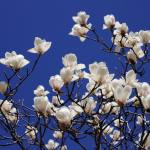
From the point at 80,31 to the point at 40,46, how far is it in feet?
3.36

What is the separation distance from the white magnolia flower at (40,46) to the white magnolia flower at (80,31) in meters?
0.90

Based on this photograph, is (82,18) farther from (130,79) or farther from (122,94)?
(122,94)

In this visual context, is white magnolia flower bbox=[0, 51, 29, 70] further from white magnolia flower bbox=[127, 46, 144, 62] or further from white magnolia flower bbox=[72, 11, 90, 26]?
white magnolia flower bbox=[72, 11, 90, 26]

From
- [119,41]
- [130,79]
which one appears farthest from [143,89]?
[119,41]

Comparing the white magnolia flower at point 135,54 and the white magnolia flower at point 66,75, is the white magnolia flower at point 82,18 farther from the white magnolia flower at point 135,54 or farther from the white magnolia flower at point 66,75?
the white magnolia flower at point 66,75

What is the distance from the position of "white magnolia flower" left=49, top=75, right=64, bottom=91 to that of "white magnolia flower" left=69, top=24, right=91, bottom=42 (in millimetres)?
1212

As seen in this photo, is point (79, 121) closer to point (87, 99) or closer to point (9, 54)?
point (87, 99)

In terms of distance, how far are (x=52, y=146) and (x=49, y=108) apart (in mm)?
1442

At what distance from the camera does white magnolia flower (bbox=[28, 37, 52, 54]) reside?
11.8 feet

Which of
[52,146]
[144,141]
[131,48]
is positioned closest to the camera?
[144,141]

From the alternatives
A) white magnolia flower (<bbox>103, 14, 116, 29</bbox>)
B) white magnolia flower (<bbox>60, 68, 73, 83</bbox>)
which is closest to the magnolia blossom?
white magnolia flower (<bbox>60, 68, 73, 83</bbox>)

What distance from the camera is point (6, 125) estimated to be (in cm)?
308

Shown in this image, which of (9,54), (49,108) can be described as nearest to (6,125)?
(49,108)

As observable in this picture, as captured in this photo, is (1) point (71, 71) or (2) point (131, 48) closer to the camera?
(1) point (71, 71)
